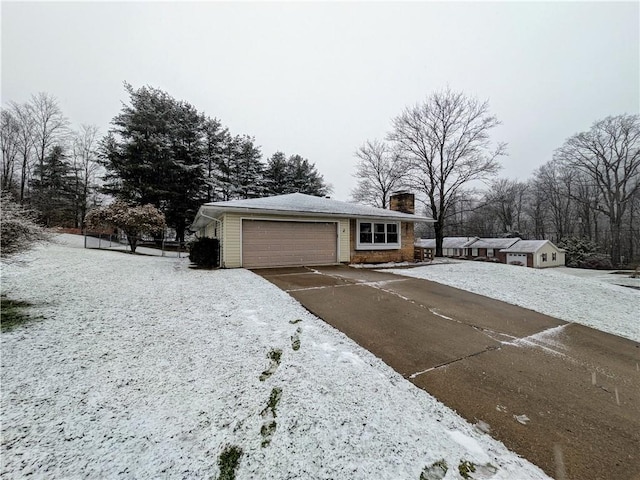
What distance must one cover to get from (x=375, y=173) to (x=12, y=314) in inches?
984

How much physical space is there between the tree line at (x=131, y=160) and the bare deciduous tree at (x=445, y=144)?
14.8 m

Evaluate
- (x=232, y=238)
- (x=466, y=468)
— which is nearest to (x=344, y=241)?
(x=232, y=238)

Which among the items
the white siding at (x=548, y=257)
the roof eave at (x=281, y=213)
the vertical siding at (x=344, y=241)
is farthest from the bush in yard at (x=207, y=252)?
the white siding at (x=548, y=257)

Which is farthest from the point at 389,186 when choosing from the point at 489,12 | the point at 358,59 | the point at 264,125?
the point at 264,125

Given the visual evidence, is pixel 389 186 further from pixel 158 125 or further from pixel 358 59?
pixel 158 125

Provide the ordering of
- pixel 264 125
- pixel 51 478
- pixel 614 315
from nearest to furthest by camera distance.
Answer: pixel 51 478
pixel 614 315
pixel 264 125

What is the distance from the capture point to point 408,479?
1.47m

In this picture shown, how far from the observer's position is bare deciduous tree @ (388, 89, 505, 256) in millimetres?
17500

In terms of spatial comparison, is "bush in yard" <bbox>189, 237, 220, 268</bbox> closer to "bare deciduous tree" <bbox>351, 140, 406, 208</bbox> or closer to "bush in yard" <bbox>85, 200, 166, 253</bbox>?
"bush in yard" <bbox>85, 200, 166, 253</bbox>

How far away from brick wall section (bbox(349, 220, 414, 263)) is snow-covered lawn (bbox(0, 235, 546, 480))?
295 inches

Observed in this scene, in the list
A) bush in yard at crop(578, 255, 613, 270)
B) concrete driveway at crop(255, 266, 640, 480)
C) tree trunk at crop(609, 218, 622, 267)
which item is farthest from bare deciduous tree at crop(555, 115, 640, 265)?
concrete driveway at crop(255, 266, 640, 480)

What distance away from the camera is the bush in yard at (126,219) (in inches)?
575

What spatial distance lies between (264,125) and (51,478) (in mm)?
33414

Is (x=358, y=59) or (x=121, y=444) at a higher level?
(x=358, y=59)
